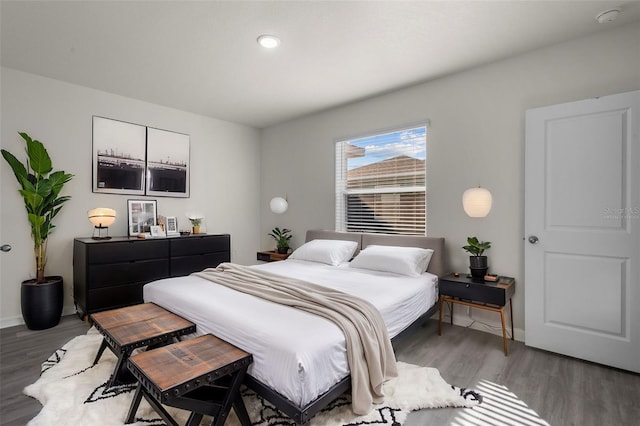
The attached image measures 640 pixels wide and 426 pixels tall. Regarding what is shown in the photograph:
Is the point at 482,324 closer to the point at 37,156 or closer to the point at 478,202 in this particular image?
the point at 478,202

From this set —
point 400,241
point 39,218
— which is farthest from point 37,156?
point 400,241

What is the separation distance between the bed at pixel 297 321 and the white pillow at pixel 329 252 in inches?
14.2

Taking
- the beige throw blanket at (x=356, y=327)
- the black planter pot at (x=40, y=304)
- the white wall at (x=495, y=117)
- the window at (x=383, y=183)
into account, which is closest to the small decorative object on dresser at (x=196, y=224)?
the black planter pot at (x=40, y=304)

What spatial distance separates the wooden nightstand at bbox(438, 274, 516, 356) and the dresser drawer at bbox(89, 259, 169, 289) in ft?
10.6

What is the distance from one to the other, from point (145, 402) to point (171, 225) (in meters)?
2.81

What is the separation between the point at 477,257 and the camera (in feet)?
9.84

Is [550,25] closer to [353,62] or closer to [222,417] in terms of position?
[353,62]

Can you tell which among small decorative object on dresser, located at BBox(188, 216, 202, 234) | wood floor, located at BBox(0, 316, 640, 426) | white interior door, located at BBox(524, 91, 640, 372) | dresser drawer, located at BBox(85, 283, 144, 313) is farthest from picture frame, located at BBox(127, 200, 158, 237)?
white interior door, located at BBox(524, 91, 640, 372)

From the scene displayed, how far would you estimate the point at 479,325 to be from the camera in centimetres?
321

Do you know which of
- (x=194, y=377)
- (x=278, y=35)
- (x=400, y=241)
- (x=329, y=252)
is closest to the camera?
(x=194, y=377)

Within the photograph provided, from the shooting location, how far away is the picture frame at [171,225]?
4296mm

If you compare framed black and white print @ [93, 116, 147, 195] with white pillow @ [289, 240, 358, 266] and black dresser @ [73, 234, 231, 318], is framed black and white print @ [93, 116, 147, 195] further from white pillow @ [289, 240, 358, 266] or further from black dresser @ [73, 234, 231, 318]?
white pillow @ [289, 240, 358, 266]

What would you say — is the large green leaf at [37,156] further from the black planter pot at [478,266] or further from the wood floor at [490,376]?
the black planter pot at [478,266]

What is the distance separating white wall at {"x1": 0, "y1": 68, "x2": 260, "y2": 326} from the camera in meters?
3.32
